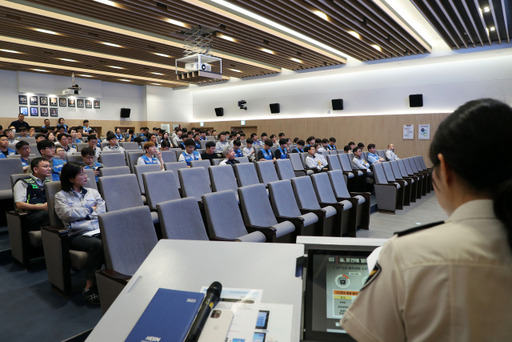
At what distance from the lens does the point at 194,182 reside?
445cm

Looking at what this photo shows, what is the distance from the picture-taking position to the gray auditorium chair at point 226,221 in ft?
9.87

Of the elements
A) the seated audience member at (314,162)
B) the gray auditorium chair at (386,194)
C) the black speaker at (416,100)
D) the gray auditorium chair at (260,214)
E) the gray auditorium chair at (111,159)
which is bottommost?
the gray auditorium chair at (386,194)

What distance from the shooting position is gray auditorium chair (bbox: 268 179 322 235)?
3.64 metres

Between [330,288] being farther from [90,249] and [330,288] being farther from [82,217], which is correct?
[82,217]

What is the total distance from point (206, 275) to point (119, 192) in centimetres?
301

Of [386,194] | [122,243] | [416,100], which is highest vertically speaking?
[416,100]

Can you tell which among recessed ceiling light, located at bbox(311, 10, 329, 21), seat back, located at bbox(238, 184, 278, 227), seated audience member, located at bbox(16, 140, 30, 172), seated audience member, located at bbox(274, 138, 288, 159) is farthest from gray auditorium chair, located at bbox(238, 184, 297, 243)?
recessed ceiling light, located at bbox(311, 10, 329, 21)

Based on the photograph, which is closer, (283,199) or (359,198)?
(283,199)

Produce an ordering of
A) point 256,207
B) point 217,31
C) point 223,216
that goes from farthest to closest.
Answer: point 217,31 → point 256,207 → point 223,216

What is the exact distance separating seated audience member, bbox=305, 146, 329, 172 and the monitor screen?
275 inches

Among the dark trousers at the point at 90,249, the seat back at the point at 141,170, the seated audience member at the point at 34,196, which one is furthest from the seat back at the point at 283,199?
the seated audience member at the point at 34,196

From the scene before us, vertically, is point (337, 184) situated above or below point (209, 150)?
below

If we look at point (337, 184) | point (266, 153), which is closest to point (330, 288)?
point (337, 184)

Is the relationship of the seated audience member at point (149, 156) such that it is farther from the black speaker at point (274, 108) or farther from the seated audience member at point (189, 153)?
the black speaker at point (274, 108)
